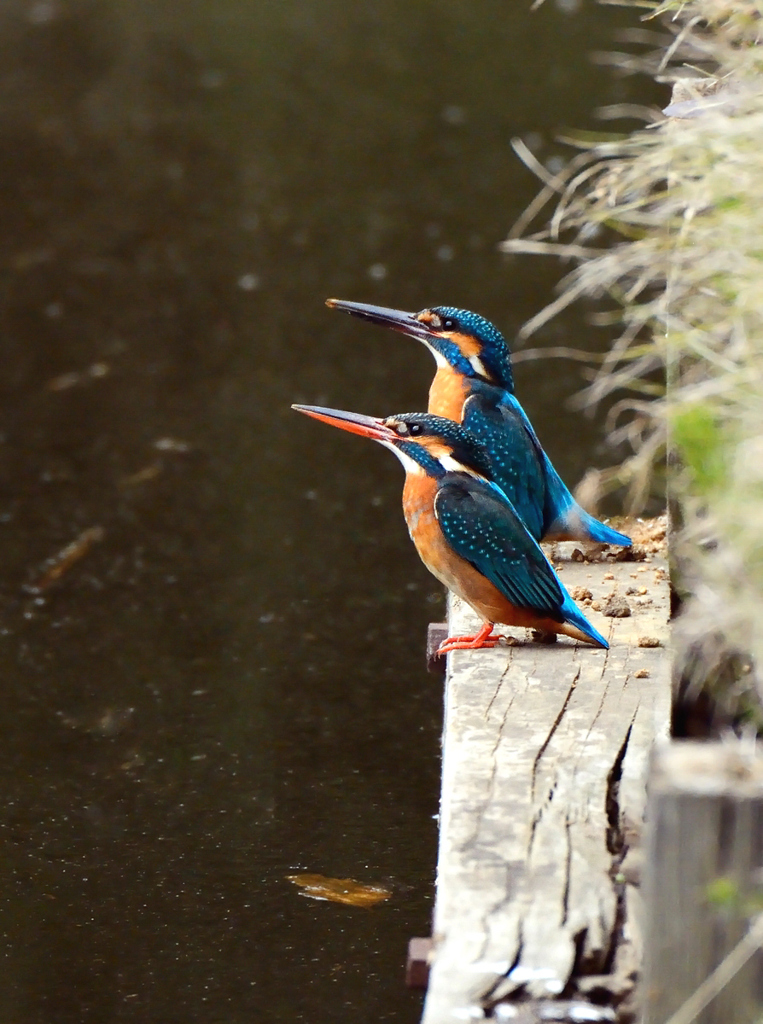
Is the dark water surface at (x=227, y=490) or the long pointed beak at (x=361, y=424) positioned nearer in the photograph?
the long pointed beak at (x=361, y=424)

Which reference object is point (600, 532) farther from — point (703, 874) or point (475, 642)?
Answer: point (703, 874)

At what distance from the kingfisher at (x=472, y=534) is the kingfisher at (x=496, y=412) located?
7.9 inches

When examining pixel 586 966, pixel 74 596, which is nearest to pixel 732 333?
pixel 586 966

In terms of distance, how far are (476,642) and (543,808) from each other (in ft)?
2.08

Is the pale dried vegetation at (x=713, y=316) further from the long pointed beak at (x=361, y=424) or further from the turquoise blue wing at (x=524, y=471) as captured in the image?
the long pointed beak at (x=361, y=424)

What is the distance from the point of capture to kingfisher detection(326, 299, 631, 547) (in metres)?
3.10

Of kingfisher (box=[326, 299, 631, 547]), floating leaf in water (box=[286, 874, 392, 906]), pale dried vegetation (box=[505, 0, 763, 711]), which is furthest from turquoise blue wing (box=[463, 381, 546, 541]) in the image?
floating leaf in water (box=[286, 874, 392, 906])

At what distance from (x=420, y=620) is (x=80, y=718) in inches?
39.7

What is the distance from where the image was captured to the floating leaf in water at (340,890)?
3.22 meters

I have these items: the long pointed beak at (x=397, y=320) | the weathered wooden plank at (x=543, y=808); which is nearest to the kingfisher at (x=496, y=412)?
the long pointed beak at (x=397, y=320)

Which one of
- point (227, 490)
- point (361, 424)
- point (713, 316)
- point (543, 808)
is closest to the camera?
point (543, 808)

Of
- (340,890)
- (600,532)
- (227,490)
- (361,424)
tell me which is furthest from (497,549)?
(227,490)

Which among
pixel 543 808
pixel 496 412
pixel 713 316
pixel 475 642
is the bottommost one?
pixel 543 808

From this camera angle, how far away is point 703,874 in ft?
5.31
